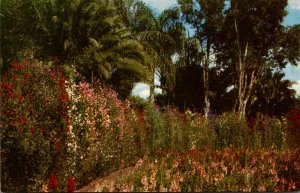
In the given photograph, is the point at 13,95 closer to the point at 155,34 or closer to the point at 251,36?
the point at 155,34

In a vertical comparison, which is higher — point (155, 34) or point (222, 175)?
point (155, 34)

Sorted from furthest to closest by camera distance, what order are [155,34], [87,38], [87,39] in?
[155,34], [87,39], [87,38]

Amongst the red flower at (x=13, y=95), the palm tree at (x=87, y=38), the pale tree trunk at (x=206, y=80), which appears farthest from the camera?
the pale tree trunk at (x=206, y=80)

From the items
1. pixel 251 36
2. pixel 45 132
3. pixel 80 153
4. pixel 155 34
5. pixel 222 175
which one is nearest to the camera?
pixel 222 175

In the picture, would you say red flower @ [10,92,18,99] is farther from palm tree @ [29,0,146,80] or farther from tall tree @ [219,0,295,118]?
tall tree @ [219,0,295,118]

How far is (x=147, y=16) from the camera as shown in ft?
88.8

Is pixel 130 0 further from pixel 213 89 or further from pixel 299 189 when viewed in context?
pixel 299 189

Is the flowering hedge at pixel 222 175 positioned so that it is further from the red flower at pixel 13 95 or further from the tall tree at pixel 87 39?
the tall tree at pixel 87 39

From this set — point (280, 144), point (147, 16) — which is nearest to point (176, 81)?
point (147, 16)

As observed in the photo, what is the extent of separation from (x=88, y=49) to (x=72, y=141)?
616 inches

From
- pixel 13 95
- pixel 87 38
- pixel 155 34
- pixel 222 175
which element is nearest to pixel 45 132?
pixel 13 95

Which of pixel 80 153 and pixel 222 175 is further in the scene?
pixel 80 153

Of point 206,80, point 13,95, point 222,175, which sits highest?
point 206,80

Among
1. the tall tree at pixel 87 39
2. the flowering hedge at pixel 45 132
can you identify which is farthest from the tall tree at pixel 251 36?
the flowering hedge at pixel 45 132
